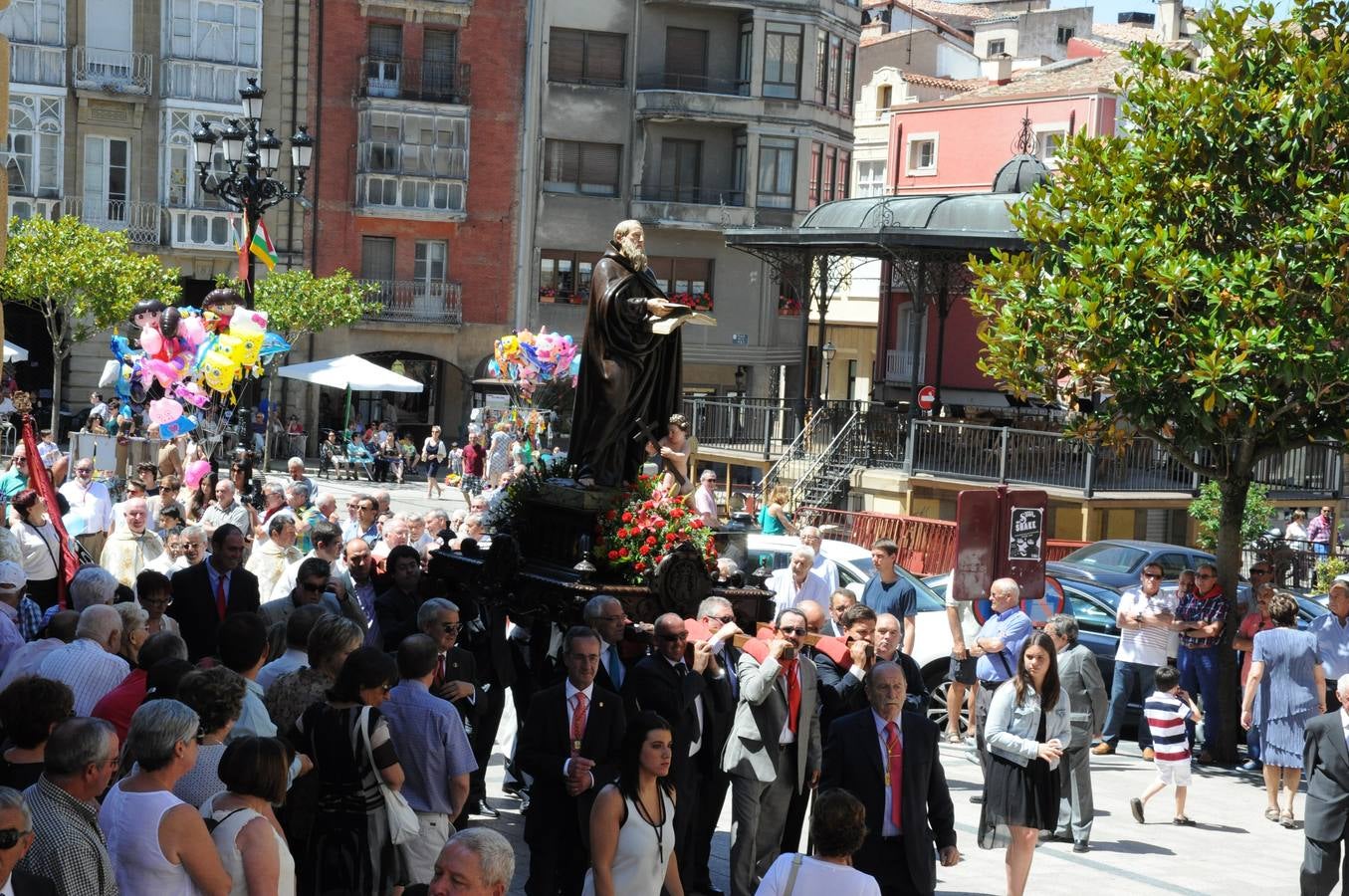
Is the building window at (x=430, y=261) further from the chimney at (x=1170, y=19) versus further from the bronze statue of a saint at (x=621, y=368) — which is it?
the bronze statue of a saint at (x=621, y=368)

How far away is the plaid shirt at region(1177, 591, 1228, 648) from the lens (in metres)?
14.8

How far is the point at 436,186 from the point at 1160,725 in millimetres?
35789

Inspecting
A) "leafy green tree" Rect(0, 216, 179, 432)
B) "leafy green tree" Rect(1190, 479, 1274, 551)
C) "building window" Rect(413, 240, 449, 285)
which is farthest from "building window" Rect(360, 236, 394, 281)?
"leafy green tree" Rect(1190, 479, 1274, 551)

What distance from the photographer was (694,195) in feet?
153

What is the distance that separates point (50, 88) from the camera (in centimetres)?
4125

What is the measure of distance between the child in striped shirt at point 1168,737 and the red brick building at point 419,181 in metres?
34.0

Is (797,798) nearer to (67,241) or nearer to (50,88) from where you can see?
(67,241)

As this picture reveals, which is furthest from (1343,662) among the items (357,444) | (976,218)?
(357,444)

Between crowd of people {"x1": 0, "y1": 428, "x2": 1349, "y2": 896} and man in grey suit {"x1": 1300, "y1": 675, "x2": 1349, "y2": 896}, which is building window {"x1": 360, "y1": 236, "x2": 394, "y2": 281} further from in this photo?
man in grey suit {"x1": 1300, "y1": 675, "x2": 1349, "y2": 896}

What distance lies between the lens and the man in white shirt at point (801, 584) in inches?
550

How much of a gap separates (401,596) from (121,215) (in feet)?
113

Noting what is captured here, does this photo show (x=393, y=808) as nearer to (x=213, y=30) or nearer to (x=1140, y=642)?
(x=1140, y=642)

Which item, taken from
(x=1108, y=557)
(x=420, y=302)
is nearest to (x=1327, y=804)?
(x=1108, y=557)

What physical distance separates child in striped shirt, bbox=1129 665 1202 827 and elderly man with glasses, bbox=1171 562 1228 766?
103 inches
